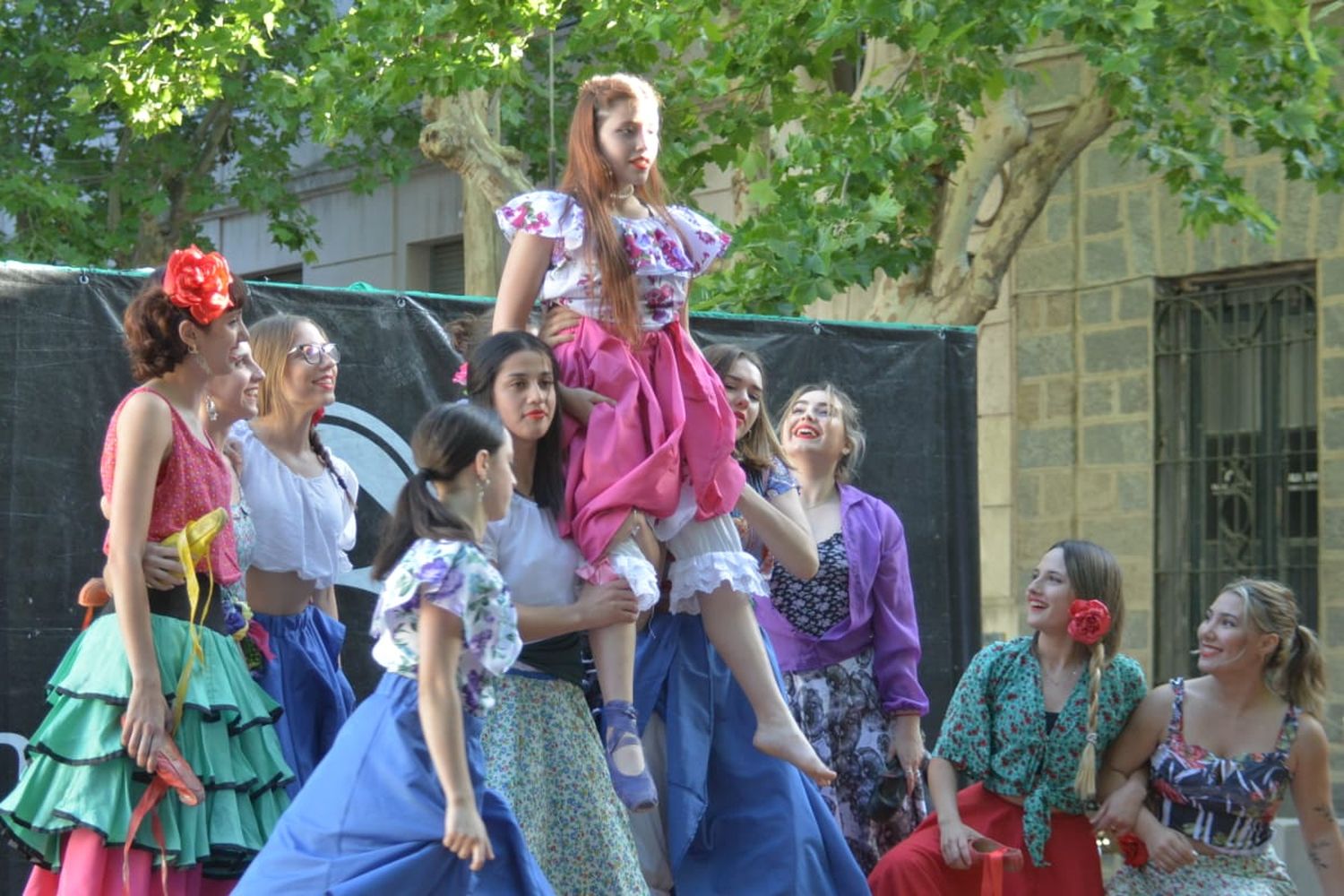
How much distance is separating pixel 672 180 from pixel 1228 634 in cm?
467

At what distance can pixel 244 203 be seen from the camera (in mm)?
15680

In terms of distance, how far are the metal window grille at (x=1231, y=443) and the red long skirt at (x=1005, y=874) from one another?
18.0ft

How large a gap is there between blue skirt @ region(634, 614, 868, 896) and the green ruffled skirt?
93cm

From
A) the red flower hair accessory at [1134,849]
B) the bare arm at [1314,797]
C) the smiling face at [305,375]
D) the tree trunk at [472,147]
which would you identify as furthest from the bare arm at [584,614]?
the tree trunk at [472,147]

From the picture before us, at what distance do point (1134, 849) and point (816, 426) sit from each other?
63.3 inches

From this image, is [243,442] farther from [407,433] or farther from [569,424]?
[407,433]

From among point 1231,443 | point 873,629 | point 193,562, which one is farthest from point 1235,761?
point 1231,443

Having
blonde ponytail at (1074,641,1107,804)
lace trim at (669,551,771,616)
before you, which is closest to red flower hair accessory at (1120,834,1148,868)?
blonde ponytail at (1074,641,1107,804)

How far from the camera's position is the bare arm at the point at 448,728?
3.83 m

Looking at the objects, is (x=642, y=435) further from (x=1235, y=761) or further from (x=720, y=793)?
(x=1235, y=761)

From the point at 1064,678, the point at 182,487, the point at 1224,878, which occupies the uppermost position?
the point at 182,487

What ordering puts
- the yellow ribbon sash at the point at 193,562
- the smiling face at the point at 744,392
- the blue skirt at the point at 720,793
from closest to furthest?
the yellow ribbon sash at the point at 193,562
the blue skirt at the point at 720,793
the smiling face at the point at 744,392

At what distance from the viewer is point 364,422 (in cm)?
683

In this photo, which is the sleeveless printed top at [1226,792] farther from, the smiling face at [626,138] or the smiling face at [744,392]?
the smiling face at [626,138]
